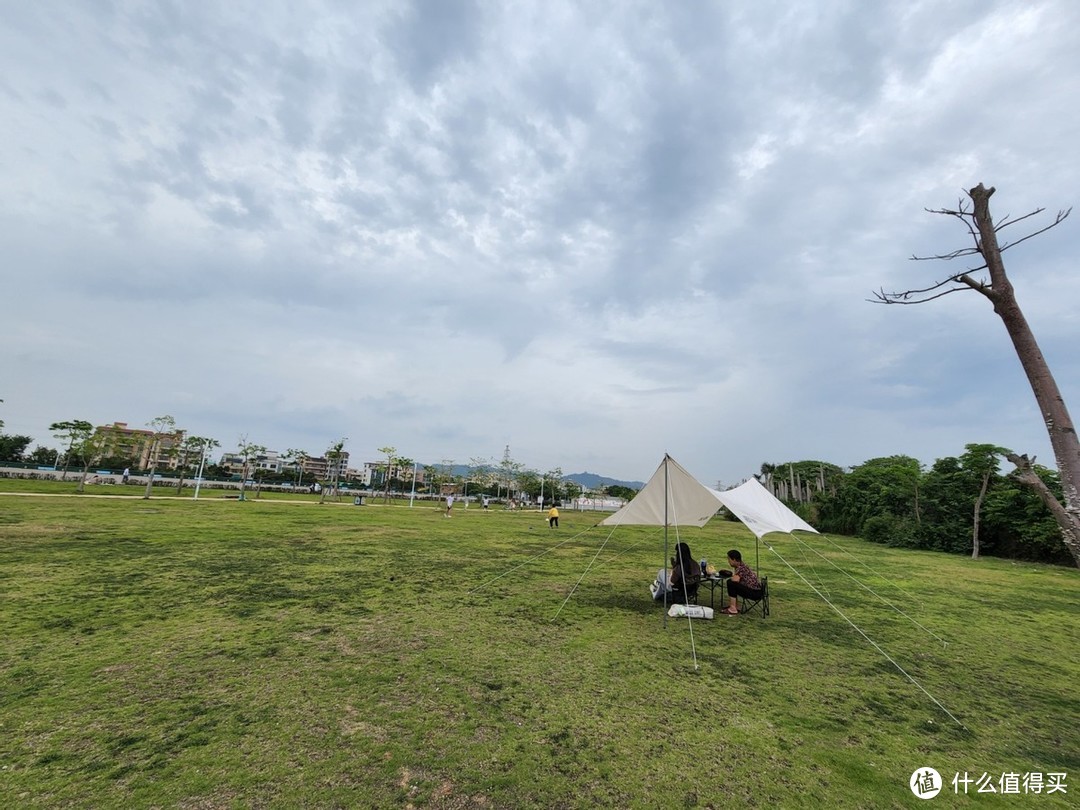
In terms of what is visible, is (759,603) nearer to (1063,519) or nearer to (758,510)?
(758,510)

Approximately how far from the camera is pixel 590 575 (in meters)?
10.1

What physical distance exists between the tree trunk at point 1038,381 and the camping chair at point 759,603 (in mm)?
6015

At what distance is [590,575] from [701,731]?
638cm

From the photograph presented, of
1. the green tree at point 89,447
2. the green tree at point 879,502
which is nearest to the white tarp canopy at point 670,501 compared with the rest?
the green tree at point 879,502

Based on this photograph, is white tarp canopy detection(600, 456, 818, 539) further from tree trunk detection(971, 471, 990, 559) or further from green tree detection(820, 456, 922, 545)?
green tree detection(820, 456, 922, 545)

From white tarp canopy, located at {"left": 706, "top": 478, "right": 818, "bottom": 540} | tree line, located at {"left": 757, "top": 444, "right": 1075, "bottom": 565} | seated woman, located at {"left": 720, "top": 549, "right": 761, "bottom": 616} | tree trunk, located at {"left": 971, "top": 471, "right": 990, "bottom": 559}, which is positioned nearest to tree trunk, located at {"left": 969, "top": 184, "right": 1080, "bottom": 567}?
white tarp canopy, located at {"left": 706, "top": 478, "right": 818, "bottom": 540}

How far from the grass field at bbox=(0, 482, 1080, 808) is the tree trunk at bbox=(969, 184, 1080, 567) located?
2.58 m

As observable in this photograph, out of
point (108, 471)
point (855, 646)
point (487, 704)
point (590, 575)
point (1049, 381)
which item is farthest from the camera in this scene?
point (108, 471)

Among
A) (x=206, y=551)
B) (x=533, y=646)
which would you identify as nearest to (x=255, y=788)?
(x=533, y=646)

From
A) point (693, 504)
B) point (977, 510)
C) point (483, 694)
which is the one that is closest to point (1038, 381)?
point (483, 694)

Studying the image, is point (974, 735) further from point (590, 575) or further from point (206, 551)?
point (206, 551)

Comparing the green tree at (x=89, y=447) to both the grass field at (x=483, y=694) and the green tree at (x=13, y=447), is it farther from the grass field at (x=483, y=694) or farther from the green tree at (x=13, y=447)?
the green tree at (x=13, y=447)

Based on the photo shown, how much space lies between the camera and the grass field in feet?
10.1

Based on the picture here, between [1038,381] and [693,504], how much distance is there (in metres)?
7.08
